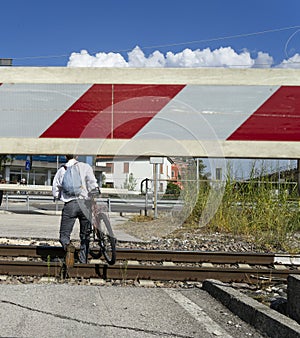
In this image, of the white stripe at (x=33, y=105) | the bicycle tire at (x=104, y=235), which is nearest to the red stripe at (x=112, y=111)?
the white stripe at (x=33, y=105)

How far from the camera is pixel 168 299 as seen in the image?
4941mm

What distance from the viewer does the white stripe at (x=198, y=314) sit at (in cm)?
387

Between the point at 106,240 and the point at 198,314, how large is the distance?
248 centimetres

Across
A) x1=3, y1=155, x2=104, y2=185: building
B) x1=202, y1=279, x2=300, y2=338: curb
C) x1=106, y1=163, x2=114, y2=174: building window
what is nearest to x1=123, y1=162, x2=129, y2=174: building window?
x1=106, y1=163, x2=114, y2=174: building window

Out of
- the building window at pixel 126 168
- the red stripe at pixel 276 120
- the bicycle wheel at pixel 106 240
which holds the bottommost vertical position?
the bicycle wheel at pixel 106 240

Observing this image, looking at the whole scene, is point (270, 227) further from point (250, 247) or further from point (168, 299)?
point (168, 299)

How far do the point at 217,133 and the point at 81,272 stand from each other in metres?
3.28

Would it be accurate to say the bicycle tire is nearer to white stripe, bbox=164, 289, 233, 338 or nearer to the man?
the man

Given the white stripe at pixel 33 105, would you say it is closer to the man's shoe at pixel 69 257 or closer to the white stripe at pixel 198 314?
the man's shoe at pixel 69 257

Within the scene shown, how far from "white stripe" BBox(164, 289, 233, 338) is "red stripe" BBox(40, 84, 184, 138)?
3213 mm

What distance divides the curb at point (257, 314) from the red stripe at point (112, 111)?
341 cm

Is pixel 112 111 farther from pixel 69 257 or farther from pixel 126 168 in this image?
pixel 69 257

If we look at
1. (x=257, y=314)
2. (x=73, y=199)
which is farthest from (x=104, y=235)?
(x=257, y=314)

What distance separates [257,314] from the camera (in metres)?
3.97
